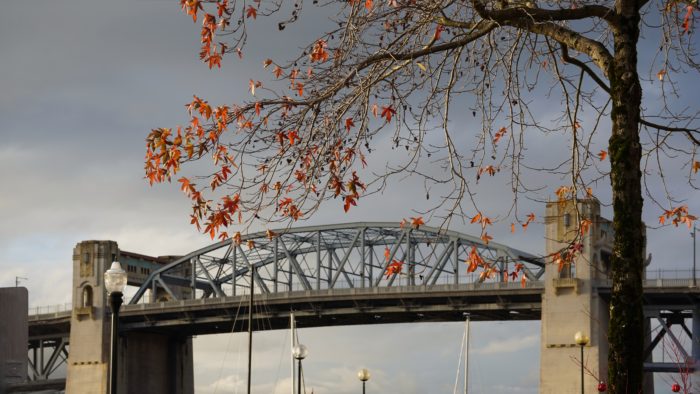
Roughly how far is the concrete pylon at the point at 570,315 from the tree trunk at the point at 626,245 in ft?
231

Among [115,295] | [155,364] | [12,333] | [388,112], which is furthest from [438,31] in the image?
[155,364]

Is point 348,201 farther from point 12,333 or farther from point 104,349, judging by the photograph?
point 104,349

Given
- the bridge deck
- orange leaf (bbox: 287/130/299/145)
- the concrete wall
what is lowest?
the concrete wall

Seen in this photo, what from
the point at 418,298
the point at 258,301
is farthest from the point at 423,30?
the point at 258,301

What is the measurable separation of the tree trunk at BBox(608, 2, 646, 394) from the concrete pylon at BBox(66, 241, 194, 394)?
329ft

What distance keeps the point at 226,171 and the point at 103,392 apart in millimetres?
98312

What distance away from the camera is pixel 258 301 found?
109312mm

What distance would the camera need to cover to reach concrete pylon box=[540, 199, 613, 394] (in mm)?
87125

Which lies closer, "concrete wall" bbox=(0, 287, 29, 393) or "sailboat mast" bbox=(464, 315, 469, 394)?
"concrete wall" bbox=(0, 287, 29, 393)

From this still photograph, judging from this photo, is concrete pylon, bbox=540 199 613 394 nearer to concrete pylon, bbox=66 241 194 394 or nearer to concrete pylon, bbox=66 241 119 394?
concrete pylon, bbox=66 241 194 394

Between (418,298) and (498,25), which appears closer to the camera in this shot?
(498,25)

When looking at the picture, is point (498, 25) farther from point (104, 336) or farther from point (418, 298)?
point (104, 336)

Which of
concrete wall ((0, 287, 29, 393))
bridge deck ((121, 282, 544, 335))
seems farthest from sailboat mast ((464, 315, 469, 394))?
concrete wall ((0, 287, 29, 393))

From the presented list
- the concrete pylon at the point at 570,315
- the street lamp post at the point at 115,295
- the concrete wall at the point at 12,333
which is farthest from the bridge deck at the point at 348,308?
the street lamp post at the point at 115,295
